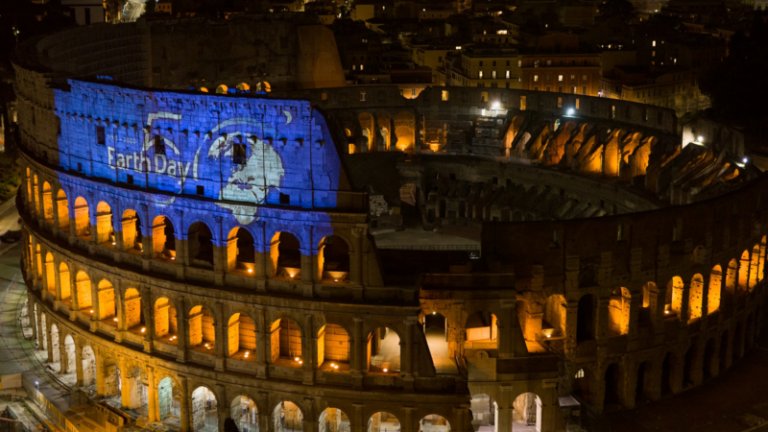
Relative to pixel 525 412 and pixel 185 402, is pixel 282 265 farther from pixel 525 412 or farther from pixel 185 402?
pixel 525 412

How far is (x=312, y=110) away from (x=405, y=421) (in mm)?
13782

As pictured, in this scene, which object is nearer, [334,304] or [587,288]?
[334,304]

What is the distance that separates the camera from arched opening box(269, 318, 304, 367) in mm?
47750

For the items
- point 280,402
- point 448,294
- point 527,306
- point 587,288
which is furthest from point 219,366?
point 587,288

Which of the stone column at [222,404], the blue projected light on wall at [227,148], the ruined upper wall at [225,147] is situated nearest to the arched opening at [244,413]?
the stone column at [222,404]

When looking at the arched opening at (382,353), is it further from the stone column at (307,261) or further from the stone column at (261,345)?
the stone column at (261,345)

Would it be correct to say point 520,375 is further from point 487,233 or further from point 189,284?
point 189,284

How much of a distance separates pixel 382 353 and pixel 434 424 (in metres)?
3.96

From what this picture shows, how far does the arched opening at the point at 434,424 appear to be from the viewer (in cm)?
4750

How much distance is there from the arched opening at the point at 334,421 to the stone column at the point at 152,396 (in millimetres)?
7966

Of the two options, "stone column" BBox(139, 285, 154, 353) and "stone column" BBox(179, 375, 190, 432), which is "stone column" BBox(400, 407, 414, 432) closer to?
"stone column" BBox(179, 375, 190, 432)

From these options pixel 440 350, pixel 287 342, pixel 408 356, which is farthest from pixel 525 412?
pixel 287 342

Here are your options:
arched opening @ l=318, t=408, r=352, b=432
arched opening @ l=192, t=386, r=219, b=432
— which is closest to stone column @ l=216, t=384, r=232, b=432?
arched opening @ l=192, t=386, r=219, b=432

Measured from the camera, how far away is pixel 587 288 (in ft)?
161
